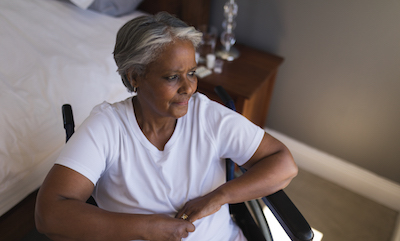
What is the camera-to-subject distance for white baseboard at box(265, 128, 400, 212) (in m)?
1.92

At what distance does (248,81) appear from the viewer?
173cm

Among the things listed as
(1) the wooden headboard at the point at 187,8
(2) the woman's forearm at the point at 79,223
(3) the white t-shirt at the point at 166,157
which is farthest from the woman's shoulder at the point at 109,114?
(1) the wooden headboard at the point at 187,8

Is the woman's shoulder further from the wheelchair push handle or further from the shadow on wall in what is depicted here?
the shadow on wall

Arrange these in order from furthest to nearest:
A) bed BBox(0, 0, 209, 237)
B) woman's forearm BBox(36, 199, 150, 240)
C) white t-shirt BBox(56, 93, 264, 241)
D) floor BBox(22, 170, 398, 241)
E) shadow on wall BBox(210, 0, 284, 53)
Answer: shadow on wall BBox(210, 0, 284, 53)
floor BBox(22, 170, 398, 241)
bed BBox(0, 0, 209, 237)
white t-shirt BBox(56, 93, 264, 241)
woman's forearm BBox(36, 199, 150, 240)

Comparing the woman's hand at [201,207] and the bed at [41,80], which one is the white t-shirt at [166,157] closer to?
the woman's hand at [201,207]

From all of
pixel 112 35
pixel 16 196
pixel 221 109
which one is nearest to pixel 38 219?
pixel 16 196

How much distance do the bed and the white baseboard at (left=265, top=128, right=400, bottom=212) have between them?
3.47 feet

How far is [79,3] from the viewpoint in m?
1.81

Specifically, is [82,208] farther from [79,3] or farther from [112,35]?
[79,3]

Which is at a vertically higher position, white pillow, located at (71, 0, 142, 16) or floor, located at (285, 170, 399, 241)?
white pillow, located at (71, 0, 142, 16)

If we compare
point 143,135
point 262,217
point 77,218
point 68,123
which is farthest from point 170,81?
point 262,217

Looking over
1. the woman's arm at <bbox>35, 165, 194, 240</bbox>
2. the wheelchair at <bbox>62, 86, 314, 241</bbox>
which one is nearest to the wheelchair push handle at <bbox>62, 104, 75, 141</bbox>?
the wheelchair at <bbox>62, 86, 314, 241</bbox>

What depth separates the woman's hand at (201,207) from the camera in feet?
3.26

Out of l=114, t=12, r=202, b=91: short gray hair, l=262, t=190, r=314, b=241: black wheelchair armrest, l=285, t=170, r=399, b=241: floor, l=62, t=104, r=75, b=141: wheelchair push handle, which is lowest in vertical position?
l=285, t=170, r=399, b=241: floor
